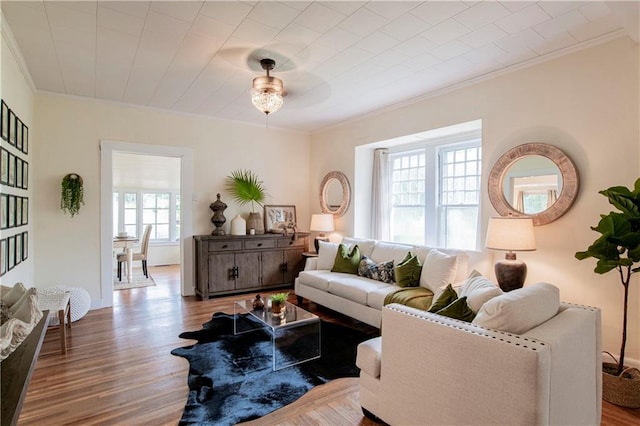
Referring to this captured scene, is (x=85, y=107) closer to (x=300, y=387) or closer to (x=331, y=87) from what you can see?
(x=331, y=87)

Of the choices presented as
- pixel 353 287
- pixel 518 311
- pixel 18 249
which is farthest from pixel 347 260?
pixel 18 249

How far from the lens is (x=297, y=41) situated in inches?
114

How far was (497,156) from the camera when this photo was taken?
3611 mm

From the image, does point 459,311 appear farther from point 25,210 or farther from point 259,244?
point 25,210

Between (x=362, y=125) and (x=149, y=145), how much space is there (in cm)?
315

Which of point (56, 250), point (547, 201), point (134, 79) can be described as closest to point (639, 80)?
point (547, 201)

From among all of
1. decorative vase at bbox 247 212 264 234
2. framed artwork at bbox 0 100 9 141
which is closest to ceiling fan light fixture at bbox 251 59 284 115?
framed artwork at bbox 0 100 9 141

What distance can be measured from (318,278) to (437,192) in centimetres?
204

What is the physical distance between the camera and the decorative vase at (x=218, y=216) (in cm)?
535

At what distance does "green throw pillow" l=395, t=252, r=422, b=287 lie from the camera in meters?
3.72

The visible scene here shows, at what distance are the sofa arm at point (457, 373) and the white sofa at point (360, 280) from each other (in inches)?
62.3

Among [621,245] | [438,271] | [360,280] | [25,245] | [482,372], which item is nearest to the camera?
[482,372]

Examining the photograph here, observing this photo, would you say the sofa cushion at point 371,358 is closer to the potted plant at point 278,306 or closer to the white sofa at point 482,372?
the white sofa at point 482,372

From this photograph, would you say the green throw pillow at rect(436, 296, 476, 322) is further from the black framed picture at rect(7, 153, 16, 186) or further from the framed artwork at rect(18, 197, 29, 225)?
the framed artwork at rect(18, 197, 29, 225)
